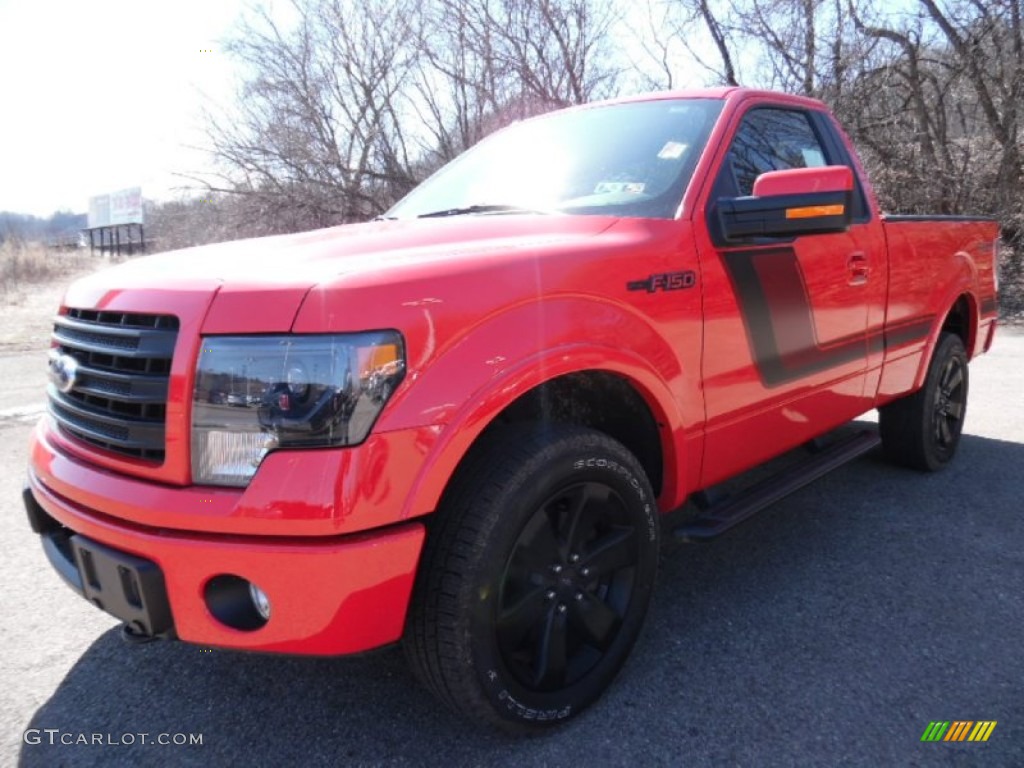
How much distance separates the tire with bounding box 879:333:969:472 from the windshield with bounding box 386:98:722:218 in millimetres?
2207

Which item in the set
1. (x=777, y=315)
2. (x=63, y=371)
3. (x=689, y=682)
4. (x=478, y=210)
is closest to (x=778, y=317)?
(x=777, y=315)

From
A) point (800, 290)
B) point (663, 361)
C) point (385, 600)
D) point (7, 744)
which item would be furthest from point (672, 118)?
point (7, 744)

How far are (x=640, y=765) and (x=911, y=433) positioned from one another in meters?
2.92

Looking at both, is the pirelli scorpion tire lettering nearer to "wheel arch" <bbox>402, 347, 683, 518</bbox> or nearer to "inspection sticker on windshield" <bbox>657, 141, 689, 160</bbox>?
"wheel arch" <bbox>402, 347, 683, 518</bbox>

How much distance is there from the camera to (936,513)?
362 centimetres

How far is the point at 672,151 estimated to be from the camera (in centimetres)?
270

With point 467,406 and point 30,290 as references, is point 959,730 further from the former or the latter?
point 30,290

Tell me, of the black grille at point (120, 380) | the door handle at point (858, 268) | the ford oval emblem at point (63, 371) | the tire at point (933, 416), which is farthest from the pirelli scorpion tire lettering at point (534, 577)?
the tire at point (933, 416)

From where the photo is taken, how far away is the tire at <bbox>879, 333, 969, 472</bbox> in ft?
13.2

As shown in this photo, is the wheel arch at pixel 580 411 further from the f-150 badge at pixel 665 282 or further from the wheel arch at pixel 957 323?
the wheel arch at pixel 957 323

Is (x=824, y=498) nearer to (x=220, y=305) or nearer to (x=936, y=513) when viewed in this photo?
(x=936, y=513)

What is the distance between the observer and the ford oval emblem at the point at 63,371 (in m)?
1.99

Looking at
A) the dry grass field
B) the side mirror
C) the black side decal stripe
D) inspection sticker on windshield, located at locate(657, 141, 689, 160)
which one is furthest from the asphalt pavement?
the dry grass field

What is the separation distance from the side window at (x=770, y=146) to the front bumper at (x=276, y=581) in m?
1.88
